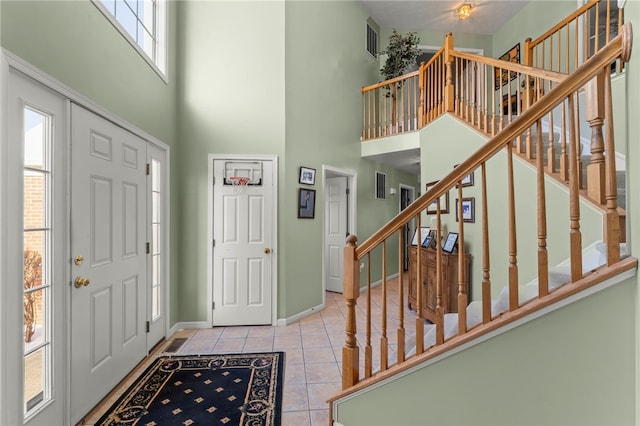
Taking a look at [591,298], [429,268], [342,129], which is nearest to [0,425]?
[591,298]

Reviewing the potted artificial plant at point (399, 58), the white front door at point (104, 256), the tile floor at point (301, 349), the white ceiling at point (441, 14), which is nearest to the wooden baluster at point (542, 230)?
the tile floor at point (301, 349)

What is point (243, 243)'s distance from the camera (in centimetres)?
346

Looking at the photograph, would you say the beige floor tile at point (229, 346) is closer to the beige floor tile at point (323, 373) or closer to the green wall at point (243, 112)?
the green wall at point (243, 112)

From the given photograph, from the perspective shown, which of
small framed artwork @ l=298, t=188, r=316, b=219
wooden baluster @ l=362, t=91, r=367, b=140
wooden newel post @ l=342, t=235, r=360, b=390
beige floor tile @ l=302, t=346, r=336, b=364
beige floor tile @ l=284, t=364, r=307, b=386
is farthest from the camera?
wooden baluster @ l=362, t=91, r=367, b=140

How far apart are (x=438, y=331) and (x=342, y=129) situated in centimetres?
346

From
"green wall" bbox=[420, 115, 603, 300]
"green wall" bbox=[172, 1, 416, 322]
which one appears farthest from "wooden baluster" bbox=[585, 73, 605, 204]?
"green wall" bbox=[172, 1, 416, 322]

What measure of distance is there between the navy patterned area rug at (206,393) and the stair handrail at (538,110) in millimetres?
1517

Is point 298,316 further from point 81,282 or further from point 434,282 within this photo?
point 81,282

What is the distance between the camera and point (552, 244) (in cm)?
229

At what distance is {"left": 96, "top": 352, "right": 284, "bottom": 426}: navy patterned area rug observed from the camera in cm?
192

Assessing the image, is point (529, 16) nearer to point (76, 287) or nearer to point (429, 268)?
point (429, 268)

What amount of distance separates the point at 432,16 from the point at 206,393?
6533 millimetres

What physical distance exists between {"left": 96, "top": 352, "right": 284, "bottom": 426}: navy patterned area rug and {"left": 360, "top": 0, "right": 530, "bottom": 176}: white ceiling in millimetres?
3540

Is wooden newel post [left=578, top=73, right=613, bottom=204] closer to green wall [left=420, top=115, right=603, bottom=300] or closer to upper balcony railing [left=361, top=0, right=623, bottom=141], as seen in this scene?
green wall [left=420, top=115, right=603, bottom=300]
